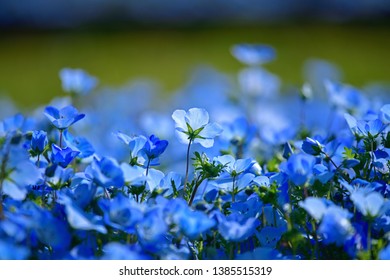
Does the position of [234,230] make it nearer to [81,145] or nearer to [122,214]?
[122,214]

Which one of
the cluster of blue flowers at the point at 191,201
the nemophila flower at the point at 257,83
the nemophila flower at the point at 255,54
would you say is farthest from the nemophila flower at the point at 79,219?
the nemophila flower at the point at 257,83

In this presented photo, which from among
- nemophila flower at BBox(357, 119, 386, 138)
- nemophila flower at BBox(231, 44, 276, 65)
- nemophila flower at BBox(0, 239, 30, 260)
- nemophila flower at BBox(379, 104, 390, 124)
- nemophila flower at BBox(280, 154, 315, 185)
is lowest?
nemophila flower at BBox(0, 239, 30, 260)

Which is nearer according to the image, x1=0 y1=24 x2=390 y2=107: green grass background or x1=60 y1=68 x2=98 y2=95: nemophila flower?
x1=60 y1=68 x2=98 y2=95: nemophila flower

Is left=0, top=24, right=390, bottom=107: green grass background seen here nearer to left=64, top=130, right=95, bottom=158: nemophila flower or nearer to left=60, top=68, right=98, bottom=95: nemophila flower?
left=60, top=68, right=98, bottom=95: nemophila flower

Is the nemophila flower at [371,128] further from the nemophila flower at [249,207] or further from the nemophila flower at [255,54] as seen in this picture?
the nemophila flower at [255,54]

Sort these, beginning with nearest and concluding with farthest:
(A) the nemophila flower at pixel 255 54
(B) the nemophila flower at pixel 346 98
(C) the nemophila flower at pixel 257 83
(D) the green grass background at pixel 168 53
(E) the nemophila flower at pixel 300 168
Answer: (E) the nemophila flower at pixel 300 168
(B) the nemophila flower at pixel 346 98
(A) the nemophila flower at pixel 255 54
(C) the nemophila flower at pixel 257 83
(D) the green grass background at pixel 168 53

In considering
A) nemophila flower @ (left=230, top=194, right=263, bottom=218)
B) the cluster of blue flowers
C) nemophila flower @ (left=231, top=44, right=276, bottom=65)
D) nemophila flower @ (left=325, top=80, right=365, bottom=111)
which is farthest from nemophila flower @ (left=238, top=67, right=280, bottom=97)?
nemophila flower @ (left=230, top=194, right=263, bottom=218)

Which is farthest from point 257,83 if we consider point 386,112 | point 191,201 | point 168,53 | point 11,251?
point 168,53
